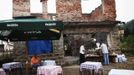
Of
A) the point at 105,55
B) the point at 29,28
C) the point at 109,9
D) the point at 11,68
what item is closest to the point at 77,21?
the point at 109,9

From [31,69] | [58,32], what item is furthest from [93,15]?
[58,32]

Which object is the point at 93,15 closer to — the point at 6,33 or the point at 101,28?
the point at 101,28

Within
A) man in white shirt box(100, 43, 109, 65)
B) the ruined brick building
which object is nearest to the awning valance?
the ruined brick building

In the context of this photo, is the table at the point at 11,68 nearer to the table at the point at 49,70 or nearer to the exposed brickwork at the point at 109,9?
the table at the point at 49,70

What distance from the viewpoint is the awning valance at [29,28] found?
1027cm

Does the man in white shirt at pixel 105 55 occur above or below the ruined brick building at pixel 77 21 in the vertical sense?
below

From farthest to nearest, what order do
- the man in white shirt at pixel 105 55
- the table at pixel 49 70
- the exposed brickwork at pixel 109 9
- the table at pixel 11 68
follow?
the exposed brickwork at pixel 109 9
the man in white shirt at pixel 105 55
the table at pixel 11 68
the table at pixel 49 70

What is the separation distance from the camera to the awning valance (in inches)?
404

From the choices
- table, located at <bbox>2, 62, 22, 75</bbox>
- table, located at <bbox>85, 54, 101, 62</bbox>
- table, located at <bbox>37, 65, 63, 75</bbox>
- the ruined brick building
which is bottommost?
table, located at <bbox>85, 54, 101, 62</bbox>

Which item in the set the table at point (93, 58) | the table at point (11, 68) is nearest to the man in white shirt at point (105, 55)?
the table at point (93, 58)

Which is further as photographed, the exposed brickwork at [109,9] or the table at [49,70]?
the exposed brickwork at [109,9]

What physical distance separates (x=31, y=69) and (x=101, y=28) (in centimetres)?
708

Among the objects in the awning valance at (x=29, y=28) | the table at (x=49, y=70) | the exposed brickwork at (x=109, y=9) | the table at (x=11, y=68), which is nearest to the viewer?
the awning valance at (x=29, y=28)

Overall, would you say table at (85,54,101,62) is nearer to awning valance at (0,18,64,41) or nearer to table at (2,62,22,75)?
table at (2,62,22,75)
